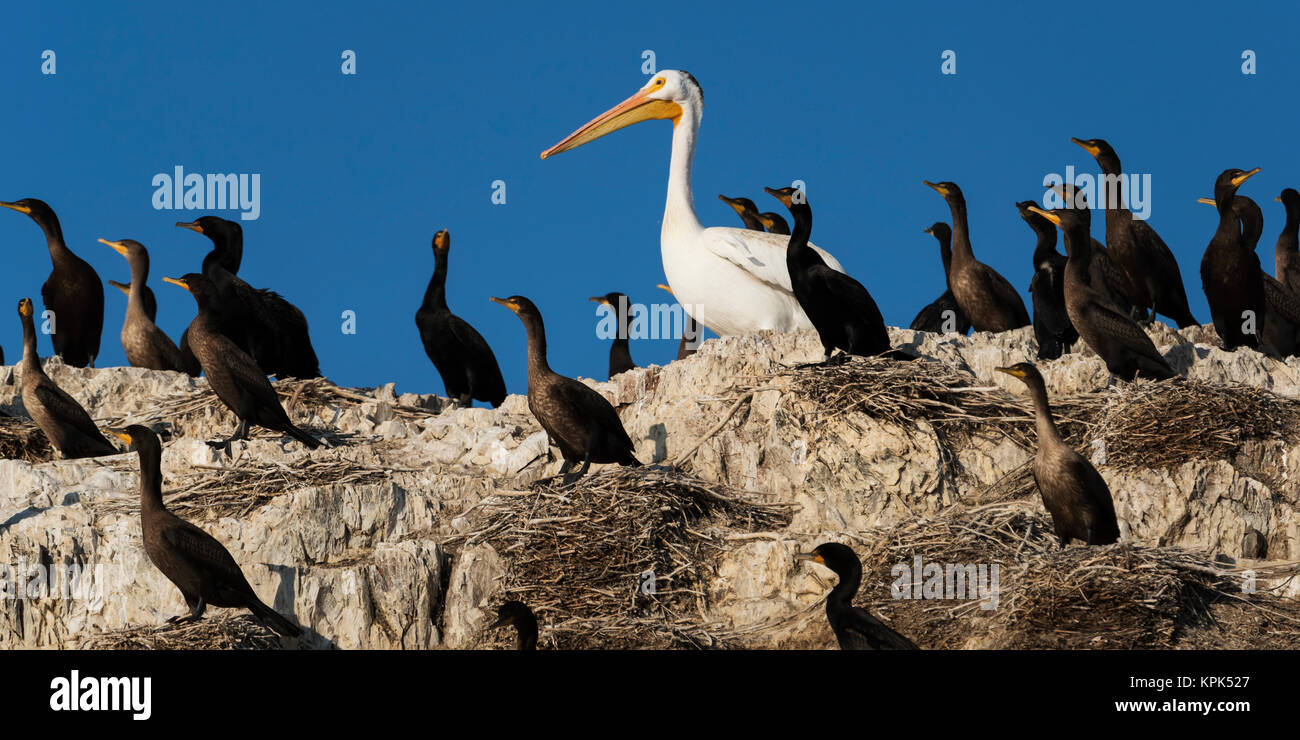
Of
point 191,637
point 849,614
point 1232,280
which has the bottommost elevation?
Answer: point 191,637

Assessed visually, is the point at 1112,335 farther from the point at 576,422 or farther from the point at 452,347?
the point at 452,347

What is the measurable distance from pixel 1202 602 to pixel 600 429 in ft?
11.6

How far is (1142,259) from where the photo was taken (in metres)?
13.4

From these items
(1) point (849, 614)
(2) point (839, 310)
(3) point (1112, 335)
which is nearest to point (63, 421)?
(2) point (839, 310)

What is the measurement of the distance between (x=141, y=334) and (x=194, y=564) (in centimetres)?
601

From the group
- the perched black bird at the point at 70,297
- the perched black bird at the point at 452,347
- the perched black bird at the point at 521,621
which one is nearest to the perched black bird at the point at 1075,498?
the perched black bird at the point at 521,621

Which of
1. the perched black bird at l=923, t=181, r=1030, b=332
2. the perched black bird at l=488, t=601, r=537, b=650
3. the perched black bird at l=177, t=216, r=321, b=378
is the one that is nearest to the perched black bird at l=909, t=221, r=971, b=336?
the perched black bird at l=923, t=181, r=1030, b=332

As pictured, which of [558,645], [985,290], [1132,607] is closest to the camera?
[1132,607]

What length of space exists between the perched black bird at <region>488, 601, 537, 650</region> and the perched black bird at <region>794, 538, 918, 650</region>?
148cm

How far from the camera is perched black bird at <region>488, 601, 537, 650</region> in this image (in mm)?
8758

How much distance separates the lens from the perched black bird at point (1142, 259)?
1341 cm

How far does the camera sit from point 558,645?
362 inches

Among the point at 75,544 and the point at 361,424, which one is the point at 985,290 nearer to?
the point at 361,424
